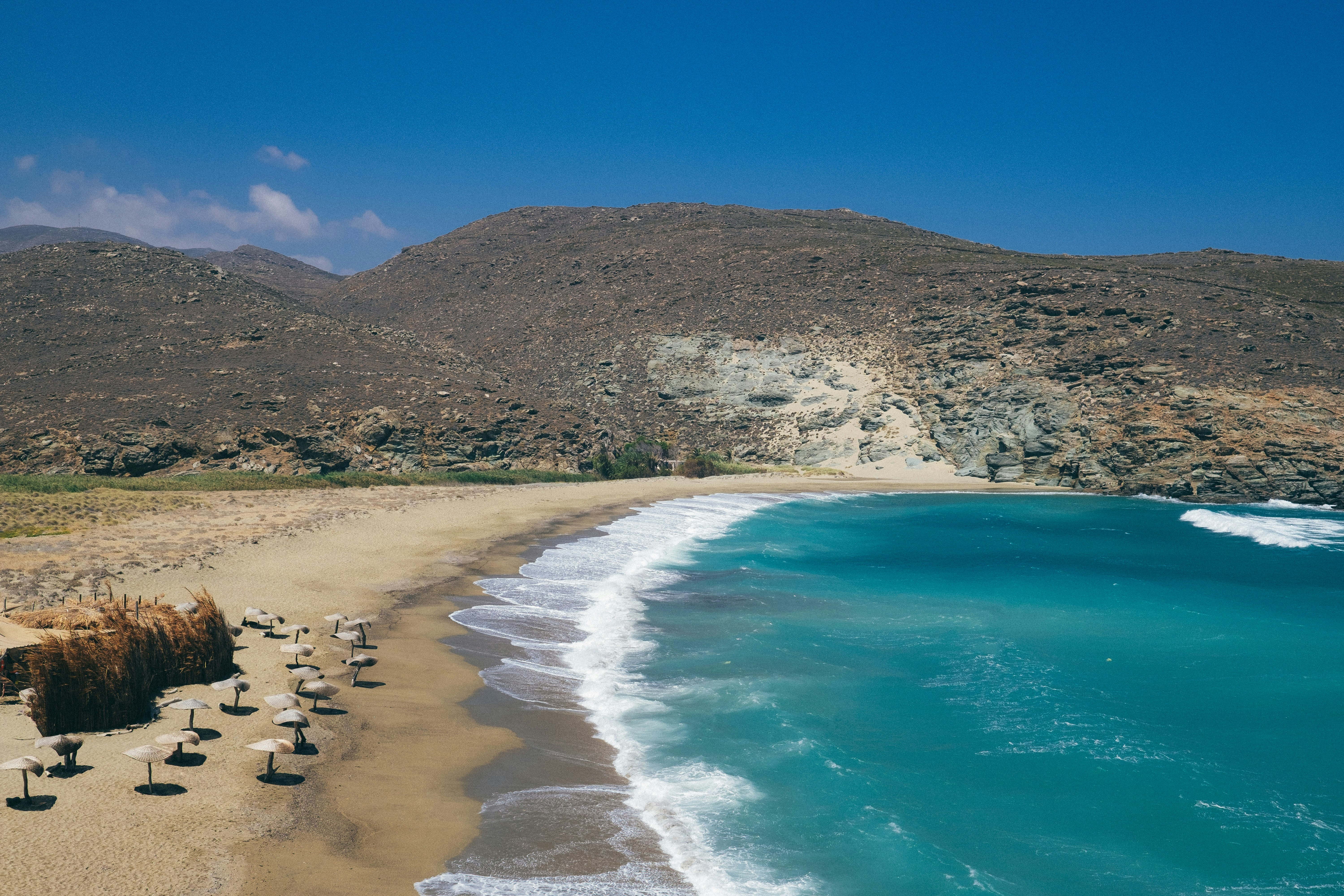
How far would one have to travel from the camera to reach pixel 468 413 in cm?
4612

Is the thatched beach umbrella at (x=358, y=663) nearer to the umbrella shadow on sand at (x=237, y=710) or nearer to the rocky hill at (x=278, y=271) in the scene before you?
the umbrella shadow on sand at (x=237, y=710)

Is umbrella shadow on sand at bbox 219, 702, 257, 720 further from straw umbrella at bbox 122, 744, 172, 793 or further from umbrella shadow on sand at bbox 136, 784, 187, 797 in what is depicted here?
umbrella shadow on sand at bbox 136, 784, 187, 797

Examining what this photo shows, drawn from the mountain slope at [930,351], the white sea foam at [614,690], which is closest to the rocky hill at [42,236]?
the mountain slope at [930,351]

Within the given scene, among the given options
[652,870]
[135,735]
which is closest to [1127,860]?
[652,870]

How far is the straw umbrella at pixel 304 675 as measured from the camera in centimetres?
1127

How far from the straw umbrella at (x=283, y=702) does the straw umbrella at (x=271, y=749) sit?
809 mm

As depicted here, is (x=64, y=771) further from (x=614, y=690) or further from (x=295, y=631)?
(x=614, y=690)

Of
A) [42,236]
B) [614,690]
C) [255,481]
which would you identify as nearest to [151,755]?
[614,690]

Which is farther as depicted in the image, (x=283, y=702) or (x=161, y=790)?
(x=283, y=702)

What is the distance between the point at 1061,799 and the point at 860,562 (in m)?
15.6

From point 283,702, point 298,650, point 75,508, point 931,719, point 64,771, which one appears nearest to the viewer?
point 64,771

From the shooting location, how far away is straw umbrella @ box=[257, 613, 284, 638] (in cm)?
1381

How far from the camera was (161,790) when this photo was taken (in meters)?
8.43

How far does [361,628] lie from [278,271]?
148 meters
